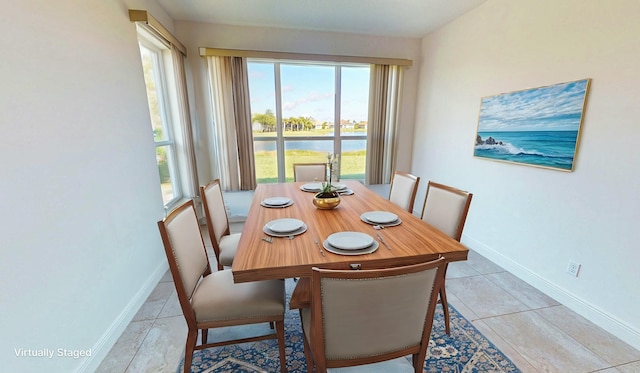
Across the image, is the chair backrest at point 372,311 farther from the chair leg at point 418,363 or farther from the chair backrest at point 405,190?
the chair backrest at point 405,190

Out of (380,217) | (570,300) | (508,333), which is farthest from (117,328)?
(570,300)

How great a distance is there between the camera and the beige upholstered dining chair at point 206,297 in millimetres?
1213

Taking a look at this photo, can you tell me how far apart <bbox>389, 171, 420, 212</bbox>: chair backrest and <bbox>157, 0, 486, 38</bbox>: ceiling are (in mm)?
1717

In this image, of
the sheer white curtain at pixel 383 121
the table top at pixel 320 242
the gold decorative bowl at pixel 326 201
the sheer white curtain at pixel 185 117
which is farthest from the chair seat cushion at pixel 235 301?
the sheer white curtain at pixel 383 121

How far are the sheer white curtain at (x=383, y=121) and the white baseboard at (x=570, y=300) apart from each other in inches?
64.0

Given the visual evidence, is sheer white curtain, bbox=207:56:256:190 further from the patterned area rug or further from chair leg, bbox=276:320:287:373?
chair leg, bbox=276:320:287:373

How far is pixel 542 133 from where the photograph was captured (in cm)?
205

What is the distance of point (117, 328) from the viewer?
1.64 meters

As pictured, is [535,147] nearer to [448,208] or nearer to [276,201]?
[448,208]

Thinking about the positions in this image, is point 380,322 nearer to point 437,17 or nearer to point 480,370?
point 480,370

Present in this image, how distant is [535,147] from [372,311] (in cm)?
213

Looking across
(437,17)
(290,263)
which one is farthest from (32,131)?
(437,17)

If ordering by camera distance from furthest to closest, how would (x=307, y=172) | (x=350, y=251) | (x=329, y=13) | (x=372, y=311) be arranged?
(x=307, y=172), (x=329, y=13), (x=350, y=251), (x=372, y=311)

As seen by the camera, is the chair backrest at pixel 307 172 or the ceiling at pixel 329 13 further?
the chair backrest at pixel 307 172
